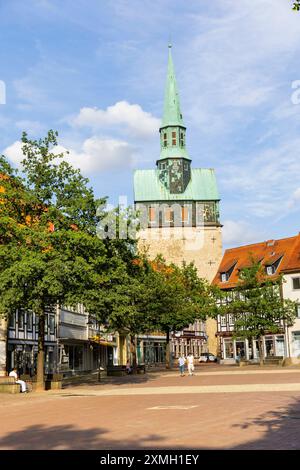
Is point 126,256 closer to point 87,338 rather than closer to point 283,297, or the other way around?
point 87,338

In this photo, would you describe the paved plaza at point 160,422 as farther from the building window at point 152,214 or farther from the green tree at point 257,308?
the building window at point 152,214

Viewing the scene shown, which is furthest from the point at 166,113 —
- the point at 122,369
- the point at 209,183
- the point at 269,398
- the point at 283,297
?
the point at 269,398

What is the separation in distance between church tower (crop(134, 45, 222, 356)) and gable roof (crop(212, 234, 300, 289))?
33617 millimetres

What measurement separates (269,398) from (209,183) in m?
104

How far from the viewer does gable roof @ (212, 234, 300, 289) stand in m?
69.5

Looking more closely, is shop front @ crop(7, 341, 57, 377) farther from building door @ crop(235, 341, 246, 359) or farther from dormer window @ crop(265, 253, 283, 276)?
dormer window @ crop(265, 253, 283, 276)

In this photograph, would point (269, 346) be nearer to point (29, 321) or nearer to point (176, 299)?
point (176, 299)

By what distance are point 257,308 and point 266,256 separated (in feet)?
55.2

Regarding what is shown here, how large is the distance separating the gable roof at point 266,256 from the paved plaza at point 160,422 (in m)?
44.0

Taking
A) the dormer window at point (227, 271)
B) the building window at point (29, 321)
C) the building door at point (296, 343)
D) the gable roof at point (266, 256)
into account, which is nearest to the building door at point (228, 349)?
the gable roof at point (266, 256)

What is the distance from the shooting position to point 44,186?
33.6m

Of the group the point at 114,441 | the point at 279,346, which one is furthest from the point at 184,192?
the point at 114,441

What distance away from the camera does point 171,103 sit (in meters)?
120

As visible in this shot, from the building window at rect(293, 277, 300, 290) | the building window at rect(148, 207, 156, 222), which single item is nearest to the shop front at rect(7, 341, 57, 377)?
the building window at rect(293, 277, 300, 290)
